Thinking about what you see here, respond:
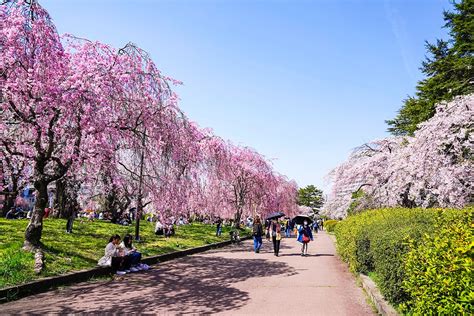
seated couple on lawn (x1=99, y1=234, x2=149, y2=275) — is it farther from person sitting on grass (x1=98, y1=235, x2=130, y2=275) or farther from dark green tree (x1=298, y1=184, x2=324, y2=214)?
dark green tree (x1=298, y1=184, x2=324, y2=214)

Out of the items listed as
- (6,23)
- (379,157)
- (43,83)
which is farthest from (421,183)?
(6,23)

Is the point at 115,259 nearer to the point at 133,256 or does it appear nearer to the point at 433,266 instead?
the point at 133,256

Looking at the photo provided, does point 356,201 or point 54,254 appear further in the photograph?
point 356,201

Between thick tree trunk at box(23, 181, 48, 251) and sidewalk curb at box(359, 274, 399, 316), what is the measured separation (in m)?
9.61

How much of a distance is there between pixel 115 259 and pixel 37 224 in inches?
107

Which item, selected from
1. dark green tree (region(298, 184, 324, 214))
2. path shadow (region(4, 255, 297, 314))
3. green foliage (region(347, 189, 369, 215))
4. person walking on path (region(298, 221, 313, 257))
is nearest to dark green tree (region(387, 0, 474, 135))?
green foliage (region(347, 189, 369, 215))

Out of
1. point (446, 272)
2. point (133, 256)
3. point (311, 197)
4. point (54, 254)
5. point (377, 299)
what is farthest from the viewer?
point (311, 197)

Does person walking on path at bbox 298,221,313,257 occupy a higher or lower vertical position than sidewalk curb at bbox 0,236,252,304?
higher

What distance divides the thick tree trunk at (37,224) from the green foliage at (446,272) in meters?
10.5

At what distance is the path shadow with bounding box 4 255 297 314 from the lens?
7.02m

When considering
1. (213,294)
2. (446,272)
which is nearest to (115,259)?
(213,294)

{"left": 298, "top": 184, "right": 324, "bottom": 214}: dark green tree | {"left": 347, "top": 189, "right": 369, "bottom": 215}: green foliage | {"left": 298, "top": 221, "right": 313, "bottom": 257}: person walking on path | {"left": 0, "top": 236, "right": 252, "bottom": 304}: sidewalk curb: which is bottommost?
{"left": 0, "top": 236, "right": 252, "bottom": 304}: sidewalk curb

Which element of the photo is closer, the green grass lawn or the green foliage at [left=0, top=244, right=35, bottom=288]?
the green foliage at [left=0, top=244, right=35, bottom=288]

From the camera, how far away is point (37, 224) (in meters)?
11.0
